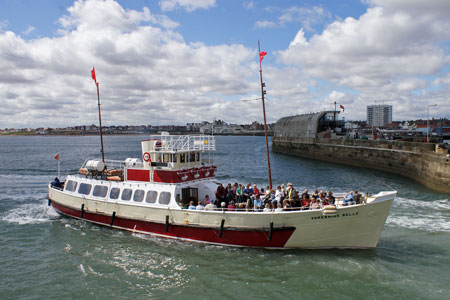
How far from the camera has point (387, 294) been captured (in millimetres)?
11984

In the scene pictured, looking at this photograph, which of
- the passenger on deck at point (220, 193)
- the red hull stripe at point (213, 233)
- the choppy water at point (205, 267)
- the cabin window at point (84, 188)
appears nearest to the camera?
the choppy water at point (205, 267)

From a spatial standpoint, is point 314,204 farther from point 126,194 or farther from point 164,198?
point 126,194

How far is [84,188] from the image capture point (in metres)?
21.3

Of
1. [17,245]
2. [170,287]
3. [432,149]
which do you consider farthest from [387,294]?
[432,149]

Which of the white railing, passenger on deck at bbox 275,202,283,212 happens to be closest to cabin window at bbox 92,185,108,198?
the white railing

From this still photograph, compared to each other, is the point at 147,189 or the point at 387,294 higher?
the point at 147,189

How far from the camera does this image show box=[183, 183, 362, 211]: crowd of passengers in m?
15.1

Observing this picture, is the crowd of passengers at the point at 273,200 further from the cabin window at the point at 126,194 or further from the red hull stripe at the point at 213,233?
the cabin window at the point at 126,194

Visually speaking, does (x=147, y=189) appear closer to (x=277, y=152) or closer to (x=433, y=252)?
(x=433, y=252)

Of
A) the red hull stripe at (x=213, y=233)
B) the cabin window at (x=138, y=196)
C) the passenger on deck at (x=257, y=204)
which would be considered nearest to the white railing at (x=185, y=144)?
the cabin window at (x=138, y=196)

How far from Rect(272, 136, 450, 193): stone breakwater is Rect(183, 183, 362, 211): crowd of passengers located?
1995cm

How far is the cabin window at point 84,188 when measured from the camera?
69.2 feet

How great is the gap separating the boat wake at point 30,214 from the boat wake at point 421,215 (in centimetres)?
2301

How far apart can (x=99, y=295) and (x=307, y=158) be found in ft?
190
